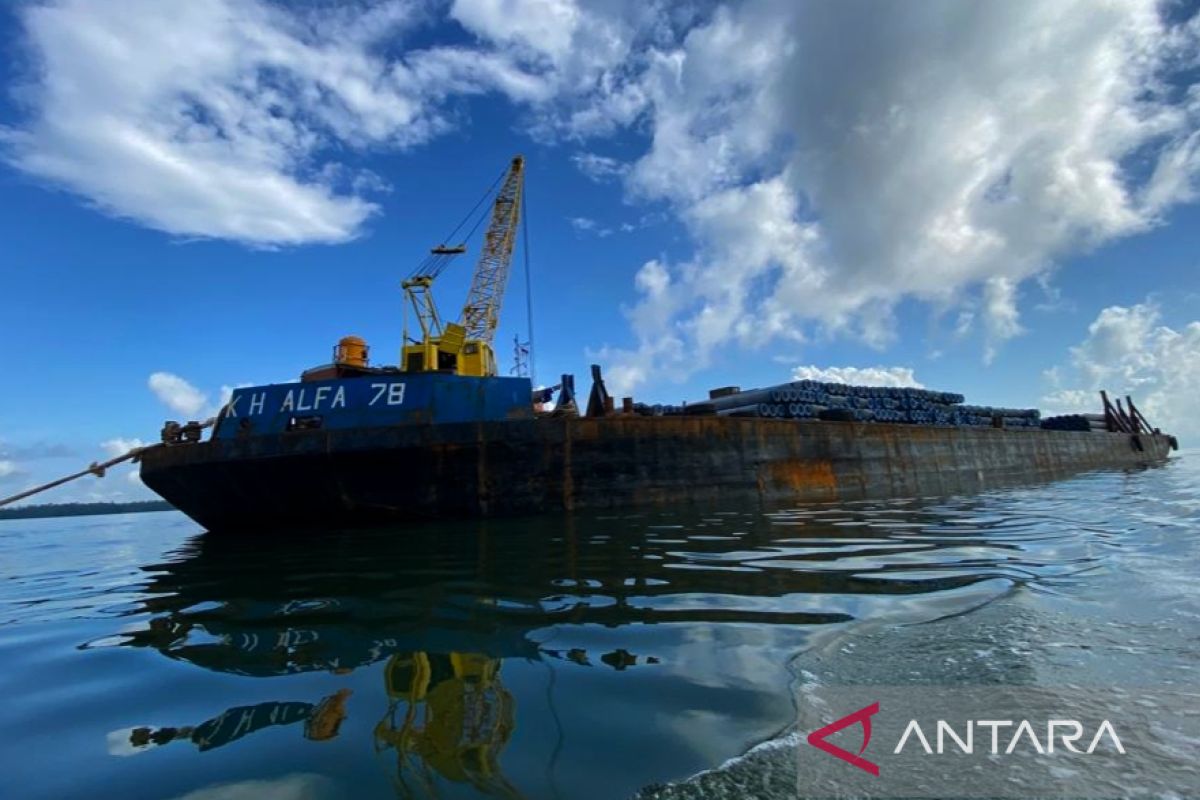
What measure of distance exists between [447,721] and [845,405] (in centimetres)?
2323

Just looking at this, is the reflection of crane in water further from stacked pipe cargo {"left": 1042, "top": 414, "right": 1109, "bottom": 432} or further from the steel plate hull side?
stacked pipe cargo {"left": 1042, "top": 414, "right": 1109, "bottom": 432}

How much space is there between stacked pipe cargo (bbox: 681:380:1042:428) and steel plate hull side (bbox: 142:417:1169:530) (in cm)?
238

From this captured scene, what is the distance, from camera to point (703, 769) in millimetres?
2324

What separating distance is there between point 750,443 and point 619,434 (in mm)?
4391

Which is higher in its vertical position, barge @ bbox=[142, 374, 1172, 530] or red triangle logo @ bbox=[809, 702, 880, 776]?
barge @ bbox=[142, 374, 1172, 530]

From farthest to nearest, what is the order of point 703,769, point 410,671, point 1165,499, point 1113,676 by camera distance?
point 1165,499, point 410,671, point 1113,676, point 703,769

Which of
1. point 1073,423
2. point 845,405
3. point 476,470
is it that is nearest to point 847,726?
point 476,470

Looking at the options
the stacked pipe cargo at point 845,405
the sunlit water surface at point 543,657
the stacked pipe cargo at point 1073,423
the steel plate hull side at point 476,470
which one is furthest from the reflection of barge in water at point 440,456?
the stacked pipe cargo at point 1073,423

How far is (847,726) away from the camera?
2621 mm

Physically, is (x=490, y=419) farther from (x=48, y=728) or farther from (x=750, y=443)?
(x=48, y=728)

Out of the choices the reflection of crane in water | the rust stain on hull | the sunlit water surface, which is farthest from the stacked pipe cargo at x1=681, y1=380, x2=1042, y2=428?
the reflection of crane in water

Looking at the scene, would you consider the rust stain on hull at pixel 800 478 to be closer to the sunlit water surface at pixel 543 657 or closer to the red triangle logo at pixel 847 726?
the sunlit water surface at pixel 543 657

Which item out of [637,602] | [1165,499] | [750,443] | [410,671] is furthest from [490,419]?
[1165,499]

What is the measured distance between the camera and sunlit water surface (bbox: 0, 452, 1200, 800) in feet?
8.22
